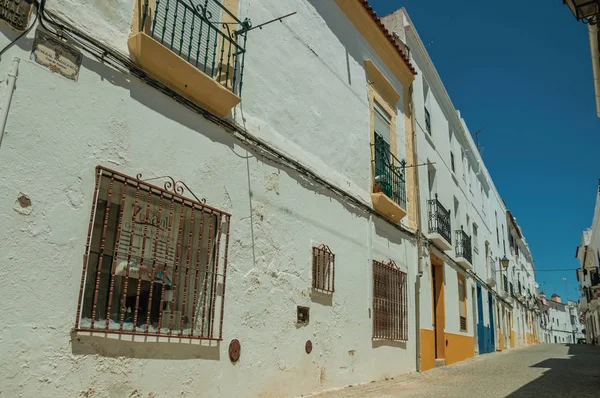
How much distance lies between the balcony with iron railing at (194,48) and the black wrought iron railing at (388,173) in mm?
3858

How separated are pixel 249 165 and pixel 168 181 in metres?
1.18

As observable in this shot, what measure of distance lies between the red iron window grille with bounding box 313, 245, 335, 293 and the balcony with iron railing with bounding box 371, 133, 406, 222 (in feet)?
6.48

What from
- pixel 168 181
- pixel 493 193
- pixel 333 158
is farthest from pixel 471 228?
pixel 168 181

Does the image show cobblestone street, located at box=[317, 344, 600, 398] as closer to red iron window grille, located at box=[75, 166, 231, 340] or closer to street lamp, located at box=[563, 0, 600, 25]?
red iron window grille, located at box=[75, 166, 231, 340]

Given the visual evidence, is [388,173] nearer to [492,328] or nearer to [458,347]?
[458,347]

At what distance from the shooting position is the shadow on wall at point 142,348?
3.33 m

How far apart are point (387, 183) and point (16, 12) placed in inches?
265

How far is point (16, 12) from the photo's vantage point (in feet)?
10.4

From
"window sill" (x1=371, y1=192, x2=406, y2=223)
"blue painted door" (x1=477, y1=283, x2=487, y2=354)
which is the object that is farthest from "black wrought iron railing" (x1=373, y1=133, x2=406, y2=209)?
"blue painted door" (x1=477, y1=283, x2=487, y2=354)

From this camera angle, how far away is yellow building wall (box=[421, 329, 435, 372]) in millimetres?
9180

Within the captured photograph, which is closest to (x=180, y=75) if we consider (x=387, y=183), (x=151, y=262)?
(x=151, y=262)

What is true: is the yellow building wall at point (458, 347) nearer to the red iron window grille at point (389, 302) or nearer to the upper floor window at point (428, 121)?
the red iron window grille at point (389, 302)

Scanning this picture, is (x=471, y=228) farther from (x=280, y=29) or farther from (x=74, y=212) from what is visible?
(x=74, y=212)

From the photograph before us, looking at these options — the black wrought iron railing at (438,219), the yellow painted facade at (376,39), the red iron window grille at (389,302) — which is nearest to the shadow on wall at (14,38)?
the yellow painted facade at (376,39)
